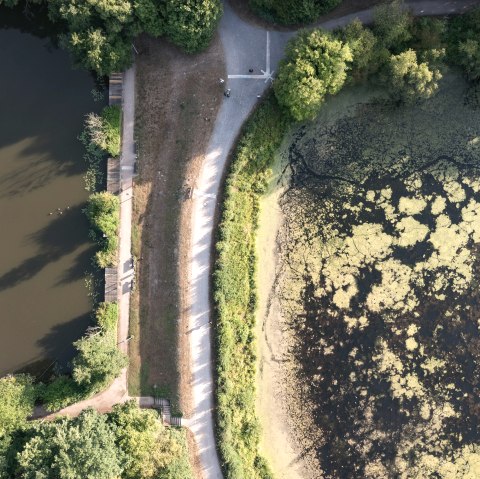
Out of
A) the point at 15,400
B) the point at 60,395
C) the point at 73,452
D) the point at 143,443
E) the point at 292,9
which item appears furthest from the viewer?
the point at 292,9

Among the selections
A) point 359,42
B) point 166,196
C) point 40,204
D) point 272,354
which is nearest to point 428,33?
point 359,42

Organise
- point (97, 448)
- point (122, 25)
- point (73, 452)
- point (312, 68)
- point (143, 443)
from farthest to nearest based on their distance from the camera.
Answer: point (122, 25)
point (312, 68)
point (143, 443)
point (97, 448)
point (73, 452)

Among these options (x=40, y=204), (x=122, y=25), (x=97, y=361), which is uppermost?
(x=122, y=25)

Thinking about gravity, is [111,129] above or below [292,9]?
below

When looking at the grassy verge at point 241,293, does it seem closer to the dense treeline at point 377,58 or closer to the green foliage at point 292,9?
the dense treeline at point 377,58

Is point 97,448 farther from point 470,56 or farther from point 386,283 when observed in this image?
point 470,56

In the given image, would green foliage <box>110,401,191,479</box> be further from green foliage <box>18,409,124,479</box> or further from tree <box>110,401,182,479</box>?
green foliage <box>18,409,124,479</box>

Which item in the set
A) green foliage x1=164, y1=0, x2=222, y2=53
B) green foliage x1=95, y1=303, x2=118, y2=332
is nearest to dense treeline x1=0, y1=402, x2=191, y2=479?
green foliage x1=95, y1=303, x2=118, y2=332
